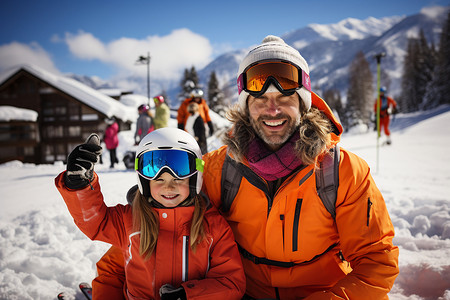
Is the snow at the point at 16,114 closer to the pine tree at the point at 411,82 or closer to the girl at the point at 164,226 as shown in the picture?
the girl at the point at 164,226

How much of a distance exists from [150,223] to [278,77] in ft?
4.96

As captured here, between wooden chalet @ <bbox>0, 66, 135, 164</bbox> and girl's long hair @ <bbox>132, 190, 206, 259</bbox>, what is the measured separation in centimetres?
2083

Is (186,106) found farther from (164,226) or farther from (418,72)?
(418,72)

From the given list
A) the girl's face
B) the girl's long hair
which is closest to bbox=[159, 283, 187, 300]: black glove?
the girl's long hair

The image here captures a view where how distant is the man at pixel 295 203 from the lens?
66.4 inches

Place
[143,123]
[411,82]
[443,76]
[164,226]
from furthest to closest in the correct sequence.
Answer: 1. [411,82]
2. [443,76]
3. [143,123]
4. [164,226]

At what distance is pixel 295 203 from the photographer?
1.90m

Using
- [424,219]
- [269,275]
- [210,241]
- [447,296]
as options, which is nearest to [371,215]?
[269,275]

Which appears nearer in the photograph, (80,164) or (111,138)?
(80,164)

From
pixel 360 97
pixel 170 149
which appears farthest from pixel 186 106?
pixel 360 97

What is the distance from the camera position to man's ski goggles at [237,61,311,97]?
2059 mm

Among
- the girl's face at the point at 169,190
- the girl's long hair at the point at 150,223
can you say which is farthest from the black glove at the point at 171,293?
the girl's face at the point at 169,190

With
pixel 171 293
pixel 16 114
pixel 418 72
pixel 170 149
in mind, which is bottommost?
pixel 171 293

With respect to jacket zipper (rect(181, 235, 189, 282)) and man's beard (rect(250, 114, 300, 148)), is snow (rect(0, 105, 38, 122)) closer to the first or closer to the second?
jacket zipper (rect(181, 235, 189, 282))
